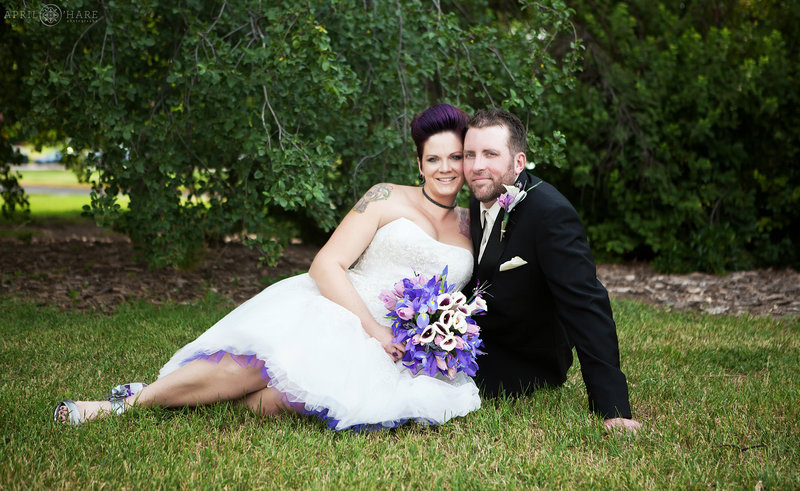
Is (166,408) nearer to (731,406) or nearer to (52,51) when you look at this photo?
(731,406)

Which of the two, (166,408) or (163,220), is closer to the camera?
(166,408)

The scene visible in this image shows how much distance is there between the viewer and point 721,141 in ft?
26.9

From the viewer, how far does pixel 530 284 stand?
3.53 metres

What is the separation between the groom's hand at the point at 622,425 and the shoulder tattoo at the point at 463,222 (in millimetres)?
1285

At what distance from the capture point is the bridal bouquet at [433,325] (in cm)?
327

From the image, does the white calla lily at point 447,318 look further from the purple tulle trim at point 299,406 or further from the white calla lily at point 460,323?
the purple tulle trim at point 299,406

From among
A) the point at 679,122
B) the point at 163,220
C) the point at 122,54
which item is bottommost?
the point at 163,220

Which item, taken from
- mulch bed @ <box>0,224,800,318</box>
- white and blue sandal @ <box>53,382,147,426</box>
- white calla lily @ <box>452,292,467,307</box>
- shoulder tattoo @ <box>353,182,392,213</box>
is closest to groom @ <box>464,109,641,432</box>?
white calla lily @ <box>452,292,467,307</box>

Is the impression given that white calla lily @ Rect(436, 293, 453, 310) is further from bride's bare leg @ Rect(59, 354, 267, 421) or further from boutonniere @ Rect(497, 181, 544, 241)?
bride's bare leg @ Rect(59, 354, 267, 421)

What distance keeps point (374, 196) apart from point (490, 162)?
27.5 inches

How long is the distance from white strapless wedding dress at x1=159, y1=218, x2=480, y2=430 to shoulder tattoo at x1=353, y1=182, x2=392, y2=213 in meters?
0.20

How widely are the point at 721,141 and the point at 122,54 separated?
22.0 feet

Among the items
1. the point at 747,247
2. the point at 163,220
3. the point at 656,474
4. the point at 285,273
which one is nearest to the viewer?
the point at 656,474

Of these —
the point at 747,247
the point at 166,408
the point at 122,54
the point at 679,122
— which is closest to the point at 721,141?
the point at 679,122
